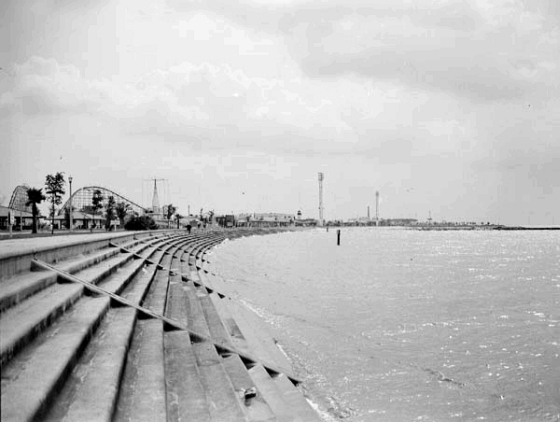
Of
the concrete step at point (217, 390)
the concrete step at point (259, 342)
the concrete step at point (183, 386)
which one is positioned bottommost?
the concrete step at point (259, 342)

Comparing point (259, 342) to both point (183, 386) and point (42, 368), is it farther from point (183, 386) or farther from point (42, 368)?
point (42, 368)

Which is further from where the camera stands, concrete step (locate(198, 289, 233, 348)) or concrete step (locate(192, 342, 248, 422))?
concrete step (locate(198, 289, 233, 348))

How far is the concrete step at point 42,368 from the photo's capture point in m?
2.96

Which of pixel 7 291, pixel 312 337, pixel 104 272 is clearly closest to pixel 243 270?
pixel 312 337

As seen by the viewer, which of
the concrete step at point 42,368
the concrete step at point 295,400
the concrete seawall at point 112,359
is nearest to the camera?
the concrete step at point 42,368

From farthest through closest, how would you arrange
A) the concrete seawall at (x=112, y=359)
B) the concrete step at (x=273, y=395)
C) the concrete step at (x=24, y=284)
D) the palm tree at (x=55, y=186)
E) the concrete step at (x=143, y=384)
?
1. the palm tree at (x=55, y=186)
2. the concrete step at (x=273, y=395)
3. the concrete step at (x=24, y=284)
4. the concrete step at (x=143, y=384)
5. the concrete seawall at (x=112, y=359)

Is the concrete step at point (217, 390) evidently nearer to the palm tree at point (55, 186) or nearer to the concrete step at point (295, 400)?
the concrete step at point (295, 400)

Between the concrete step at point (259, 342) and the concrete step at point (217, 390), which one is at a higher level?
the concrete step at point (217, 390)

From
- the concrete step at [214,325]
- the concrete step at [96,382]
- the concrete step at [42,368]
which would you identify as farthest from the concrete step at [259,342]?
the concrete step at [42,368]

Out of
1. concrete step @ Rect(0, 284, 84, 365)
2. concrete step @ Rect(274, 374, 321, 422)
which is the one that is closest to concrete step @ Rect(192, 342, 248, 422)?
concrete step @ Rect(274, 374, 321, 422)

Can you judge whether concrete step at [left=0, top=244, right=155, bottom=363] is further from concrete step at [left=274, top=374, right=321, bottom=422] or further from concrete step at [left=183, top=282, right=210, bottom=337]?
concrete step at [left=274, top=374, right=321, bottom=422]

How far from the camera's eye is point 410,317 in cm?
1495

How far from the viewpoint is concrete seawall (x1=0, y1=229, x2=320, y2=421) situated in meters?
3.52

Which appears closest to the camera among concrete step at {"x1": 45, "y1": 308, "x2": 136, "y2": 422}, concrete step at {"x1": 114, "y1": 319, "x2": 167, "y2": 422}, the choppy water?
concrete step at {"x1": 45, "y1": 308, "x2": 136, "y2": 422}
